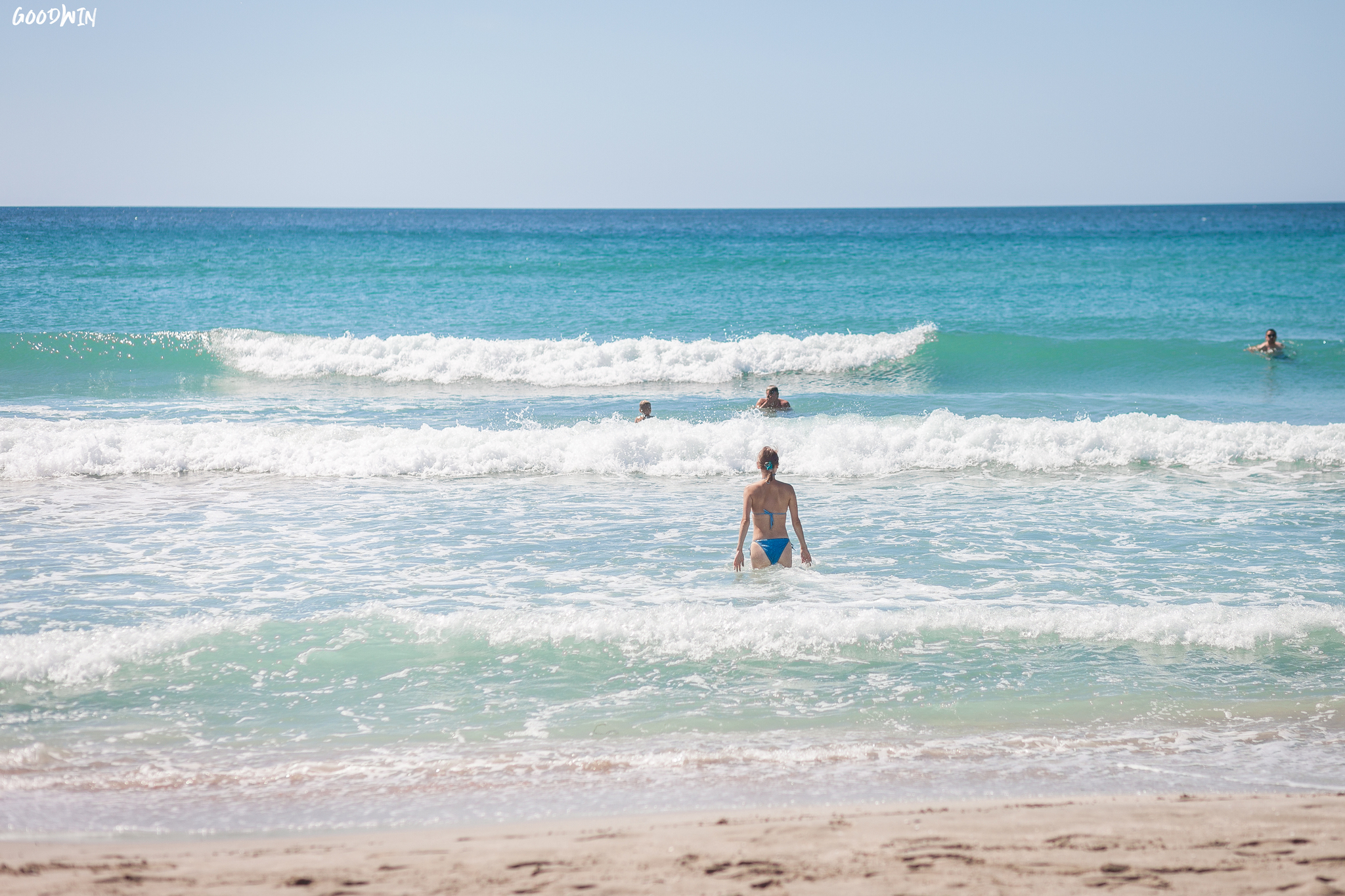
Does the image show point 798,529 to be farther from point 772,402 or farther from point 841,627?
point 772,402

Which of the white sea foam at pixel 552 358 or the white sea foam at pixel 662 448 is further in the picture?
the white sea foam at pixel 552 358

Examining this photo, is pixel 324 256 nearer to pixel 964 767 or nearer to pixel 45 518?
pixel 45 518

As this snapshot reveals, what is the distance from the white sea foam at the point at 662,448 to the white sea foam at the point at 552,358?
732 centimetres

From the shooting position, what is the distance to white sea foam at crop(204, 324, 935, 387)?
21531mm

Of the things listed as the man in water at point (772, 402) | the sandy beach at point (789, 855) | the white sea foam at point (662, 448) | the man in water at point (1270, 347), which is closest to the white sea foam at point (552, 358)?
the man in water at point (772, 402)

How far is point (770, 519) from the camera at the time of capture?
892 centimetres

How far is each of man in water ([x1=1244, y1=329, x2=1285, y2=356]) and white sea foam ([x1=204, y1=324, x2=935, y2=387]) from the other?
8.06 m

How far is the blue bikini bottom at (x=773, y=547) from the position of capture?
888 centimetres

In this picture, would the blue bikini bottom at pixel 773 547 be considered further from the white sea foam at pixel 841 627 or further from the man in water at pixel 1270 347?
the man in water at pixel 1270 347

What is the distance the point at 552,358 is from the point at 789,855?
18865 millimetres

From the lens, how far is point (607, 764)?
5.45 meters

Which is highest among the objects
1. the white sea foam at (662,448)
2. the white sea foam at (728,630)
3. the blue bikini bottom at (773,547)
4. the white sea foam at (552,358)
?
the white sea foam at (552,358)

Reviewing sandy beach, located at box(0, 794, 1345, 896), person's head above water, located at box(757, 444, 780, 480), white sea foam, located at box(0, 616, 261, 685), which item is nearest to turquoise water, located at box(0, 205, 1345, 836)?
white sea foam, located at box(0, 616, 261, 685)

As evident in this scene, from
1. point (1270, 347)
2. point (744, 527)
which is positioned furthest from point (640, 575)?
point (1270, 347)
